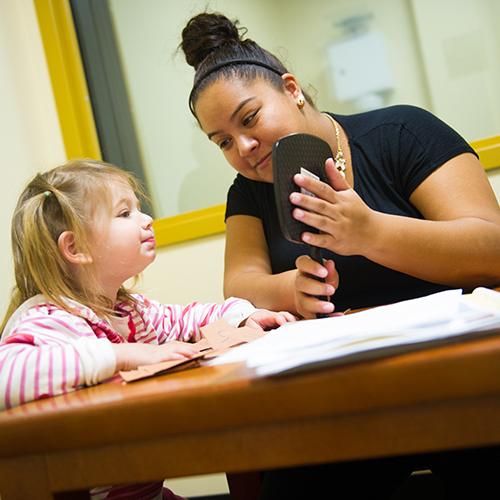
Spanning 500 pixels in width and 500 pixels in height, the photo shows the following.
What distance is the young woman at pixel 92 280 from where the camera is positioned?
790 mm

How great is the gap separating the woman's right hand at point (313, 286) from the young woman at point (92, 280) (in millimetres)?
51

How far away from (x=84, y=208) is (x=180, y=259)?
0.88 m

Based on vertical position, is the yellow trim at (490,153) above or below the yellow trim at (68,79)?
below

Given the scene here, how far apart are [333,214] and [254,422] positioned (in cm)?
42

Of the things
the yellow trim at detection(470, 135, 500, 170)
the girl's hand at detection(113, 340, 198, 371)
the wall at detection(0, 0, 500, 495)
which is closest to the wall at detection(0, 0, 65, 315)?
the wall at detection(0, 0, 500, 495)

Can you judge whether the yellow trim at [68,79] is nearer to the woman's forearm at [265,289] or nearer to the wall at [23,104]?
the wall at [23,104]

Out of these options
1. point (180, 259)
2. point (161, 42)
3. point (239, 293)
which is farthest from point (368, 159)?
point (161, 42)

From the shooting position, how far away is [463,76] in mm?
1692

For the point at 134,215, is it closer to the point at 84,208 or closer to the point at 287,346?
the point at 84,208

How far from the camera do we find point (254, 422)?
41cm

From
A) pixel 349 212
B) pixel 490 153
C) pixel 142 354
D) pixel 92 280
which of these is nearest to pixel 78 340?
pixel 142 354

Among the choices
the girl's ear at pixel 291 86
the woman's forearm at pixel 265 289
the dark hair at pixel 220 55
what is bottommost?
the woman's forearm at pixel 265 289

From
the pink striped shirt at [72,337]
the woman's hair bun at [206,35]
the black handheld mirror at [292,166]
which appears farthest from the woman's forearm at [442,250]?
the woman's hair bun at [206,35]

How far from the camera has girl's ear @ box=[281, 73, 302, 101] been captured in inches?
47.4
